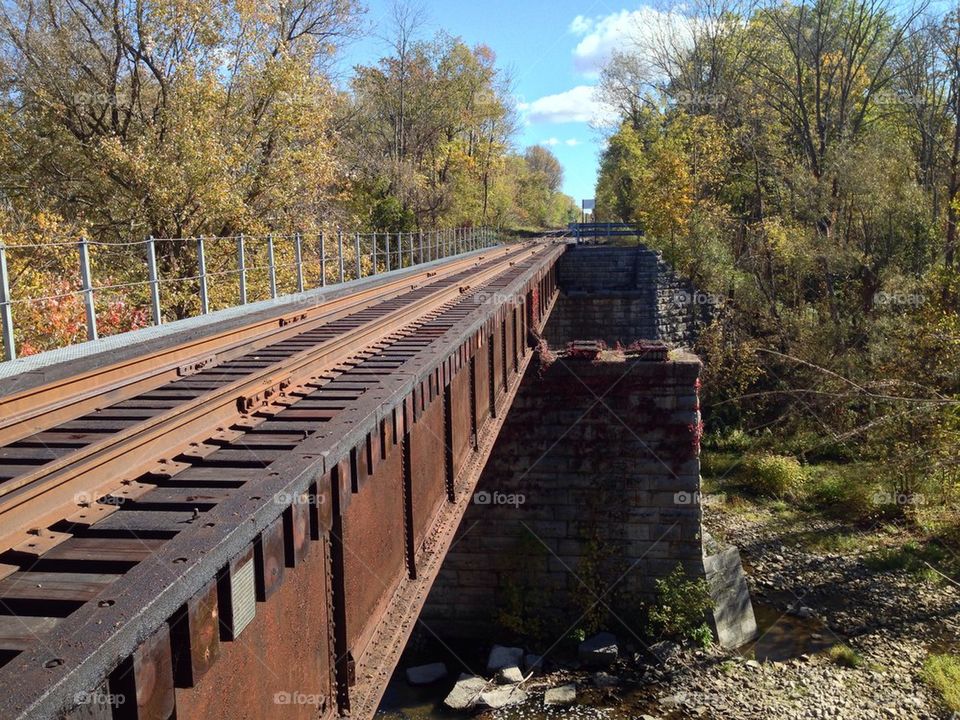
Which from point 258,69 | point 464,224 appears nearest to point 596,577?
point 258,69

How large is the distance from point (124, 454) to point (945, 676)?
50.2 feet

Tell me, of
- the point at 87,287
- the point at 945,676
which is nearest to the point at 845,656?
the point at 945,676

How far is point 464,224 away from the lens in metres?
54.8

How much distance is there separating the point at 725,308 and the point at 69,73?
26246mm

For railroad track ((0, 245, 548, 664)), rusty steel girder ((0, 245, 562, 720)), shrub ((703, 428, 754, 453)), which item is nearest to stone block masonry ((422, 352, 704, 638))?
railroad track ((0, 245, 548, 664))

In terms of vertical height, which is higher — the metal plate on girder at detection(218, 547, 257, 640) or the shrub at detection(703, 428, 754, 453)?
the metal plate on girder at detection(218, 547, 257, 640)

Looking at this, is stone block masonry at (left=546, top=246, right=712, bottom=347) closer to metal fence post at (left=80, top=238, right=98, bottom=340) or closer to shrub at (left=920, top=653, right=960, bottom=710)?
shrub at (left=920, top=653, right=960, bottom=710)

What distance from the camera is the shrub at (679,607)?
16141mm

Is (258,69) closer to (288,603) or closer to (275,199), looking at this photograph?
(275,199)

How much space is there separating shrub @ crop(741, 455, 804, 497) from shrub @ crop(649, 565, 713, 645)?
27.7ft

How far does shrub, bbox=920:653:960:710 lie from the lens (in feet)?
43.9

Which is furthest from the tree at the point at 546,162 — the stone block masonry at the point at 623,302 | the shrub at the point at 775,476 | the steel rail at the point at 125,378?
the steel rail at the point at 125,378

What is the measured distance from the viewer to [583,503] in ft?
55.2

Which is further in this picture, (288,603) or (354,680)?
(354,680)
